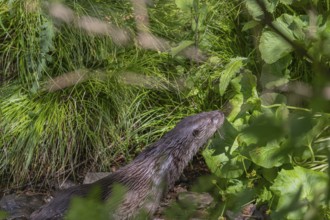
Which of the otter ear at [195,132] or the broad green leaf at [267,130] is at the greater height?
the broad green leaf at [267,130]

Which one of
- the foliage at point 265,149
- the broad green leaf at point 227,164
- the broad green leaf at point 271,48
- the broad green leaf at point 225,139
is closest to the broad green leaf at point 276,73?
the foliage at point 265,149

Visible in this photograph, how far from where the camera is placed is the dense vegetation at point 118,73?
4.48 meters

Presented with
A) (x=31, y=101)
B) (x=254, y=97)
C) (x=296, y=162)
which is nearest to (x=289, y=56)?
(x=254, y=97)

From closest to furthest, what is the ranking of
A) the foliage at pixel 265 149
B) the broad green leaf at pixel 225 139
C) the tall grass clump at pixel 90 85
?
the foliage at pixel 265 149
the broad green leaf at pixel 225 139
the tall grass clump at pixel 90 85

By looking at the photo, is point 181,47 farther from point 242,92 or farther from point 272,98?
point 272,98

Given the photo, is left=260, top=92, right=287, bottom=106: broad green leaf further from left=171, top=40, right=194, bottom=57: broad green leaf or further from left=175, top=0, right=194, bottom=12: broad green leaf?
left=175, top=0, right=194, bottom=12: broad green leaf

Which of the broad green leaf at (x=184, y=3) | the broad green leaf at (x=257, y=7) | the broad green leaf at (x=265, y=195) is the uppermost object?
the broad green leaf at (x=184, y=3)

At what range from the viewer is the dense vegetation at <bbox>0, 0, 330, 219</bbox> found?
4477 mm

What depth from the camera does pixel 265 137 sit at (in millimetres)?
731

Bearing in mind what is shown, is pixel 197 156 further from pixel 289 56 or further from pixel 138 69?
pixel 289 56

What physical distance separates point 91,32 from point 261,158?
5.95ft

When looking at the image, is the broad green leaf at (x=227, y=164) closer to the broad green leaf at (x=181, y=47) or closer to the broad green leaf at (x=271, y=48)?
the broad green leaf at (x=271, y=48)

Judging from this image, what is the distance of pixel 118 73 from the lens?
483cm

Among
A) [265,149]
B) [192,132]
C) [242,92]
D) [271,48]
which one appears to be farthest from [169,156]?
[265,149]
